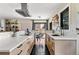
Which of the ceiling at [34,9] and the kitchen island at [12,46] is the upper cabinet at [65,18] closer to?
the ceiling at [34,9]

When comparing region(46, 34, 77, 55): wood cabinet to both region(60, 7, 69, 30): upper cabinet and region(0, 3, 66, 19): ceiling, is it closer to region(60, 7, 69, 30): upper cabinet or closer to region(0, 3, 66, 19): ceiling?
region(60, 7, 69, 30): upper cabinet

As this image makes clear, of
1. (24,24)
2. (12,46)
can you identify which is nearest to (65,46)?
(24,24)

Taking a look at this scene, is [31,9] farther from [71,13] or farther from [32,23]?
[71,13]

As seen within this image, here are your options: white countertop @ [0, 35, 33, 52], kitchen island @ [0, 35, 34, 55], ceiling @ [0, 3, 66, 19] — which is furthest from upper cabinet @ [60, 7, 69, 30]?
white countertop @ [0, 35, 33, 52]

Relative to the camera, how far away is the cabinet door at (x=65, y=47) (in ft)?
8.40

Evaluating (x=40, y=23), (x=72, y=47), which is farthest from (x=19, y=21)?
(x=72, y=47)

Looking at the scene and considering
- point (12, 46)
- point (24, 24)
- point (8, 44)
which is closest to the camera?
point (12, 46)

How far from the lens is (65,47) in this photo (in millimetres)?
2588

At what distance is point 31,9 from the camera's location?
14.4 ft

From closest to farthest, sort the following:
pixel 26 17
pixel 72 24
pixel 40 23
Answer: pixel 72 24 → pixel 40 23 → pixel 26 17

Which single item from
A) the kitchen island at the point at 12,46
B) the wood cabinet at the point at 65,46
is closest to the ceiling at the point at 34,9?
the wood cabinet at the point at 65,46

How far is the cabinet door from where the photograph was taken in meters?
2.56

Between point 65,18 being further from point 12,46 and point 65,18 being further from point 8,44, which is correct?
point 12,46

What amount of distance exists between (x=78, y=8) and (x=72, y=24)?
0.40 meters
